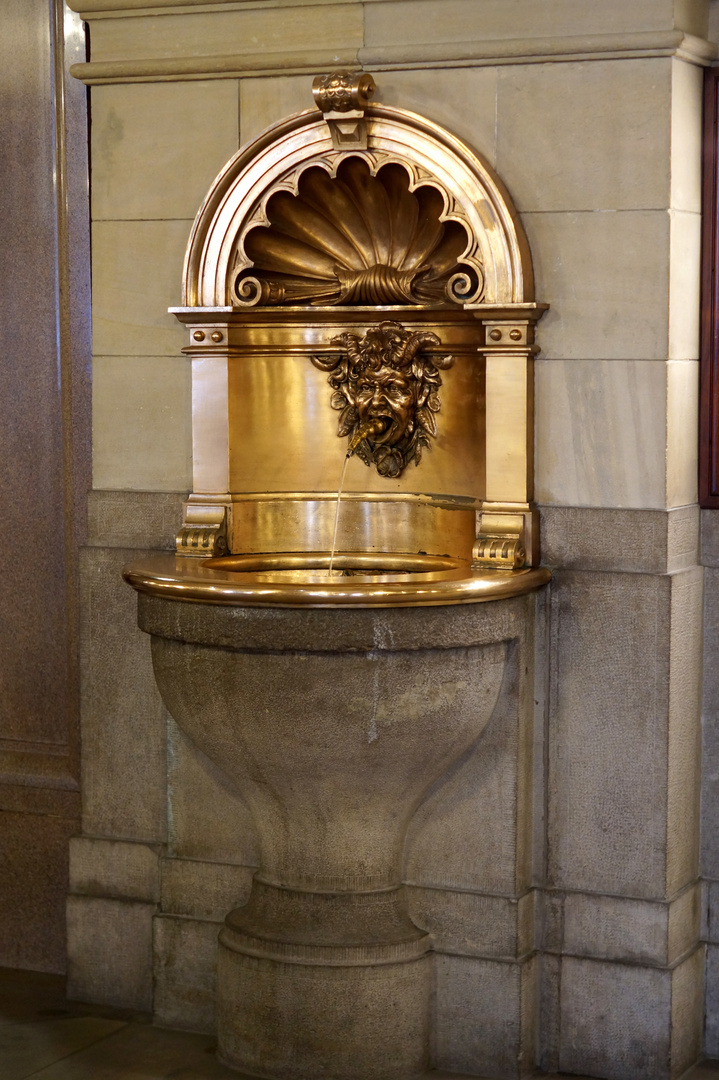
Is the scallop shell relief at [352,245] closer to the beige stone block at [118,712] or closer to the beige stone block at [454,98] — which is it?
the beige stone block at [454,98]

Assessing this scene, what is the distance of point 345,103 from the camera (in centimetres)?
421

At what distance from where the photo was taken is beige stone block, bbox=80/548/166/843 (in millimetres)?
4668

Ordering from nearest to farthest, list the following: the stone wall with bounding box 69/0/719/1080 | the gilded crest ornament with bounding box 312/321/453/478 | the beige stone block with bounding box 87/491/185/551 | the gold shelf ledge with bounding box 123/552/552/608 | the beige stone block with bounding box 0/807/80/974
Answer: the gold shelf ledge with bounding box 123/552/552/608, the stone wall with bounding box 69/0/719/1080, the gilded crest ornament with bounding box 312/321/453/478, the beige stone block with bounding box 87/491/185/551, the beige stone block with bounding box 0/807/80/974

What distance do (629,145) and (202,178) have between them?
48.0 inches

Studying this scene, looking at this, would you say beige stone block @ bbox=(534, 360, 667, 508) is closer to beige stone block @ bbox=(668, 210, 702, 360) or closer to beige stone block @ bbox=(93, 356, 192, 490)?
beige stone block @ bbox=(668, 210, 702, 360)

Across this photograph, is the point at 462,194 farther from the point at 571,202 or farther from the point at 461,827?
the point at 461,827

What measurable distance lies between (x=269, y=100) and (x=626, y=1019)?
2684 mm

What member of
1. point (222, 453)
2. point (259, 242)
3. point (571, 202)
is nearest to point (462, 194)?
point (571, 202)

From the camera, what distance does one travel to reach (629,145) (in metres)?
4.07

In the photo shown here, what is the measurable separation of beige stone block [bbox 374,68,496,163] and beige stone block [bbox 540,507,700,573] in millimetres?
920

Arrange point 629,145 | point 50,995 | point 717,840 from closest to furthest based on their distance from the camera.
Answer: point 629,145
point 717,840
point 50,995

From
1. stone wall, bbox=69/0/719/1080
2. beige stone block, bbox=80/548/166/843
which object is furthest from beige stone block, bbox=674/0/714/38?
beige stone block, bbox=80/548/166/843

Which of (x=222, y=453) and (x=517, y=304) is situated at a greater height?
(x=517, y=304)

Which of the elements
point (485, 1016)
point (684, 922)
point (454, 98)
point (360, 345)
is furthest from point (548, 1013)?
point (454, 98)
